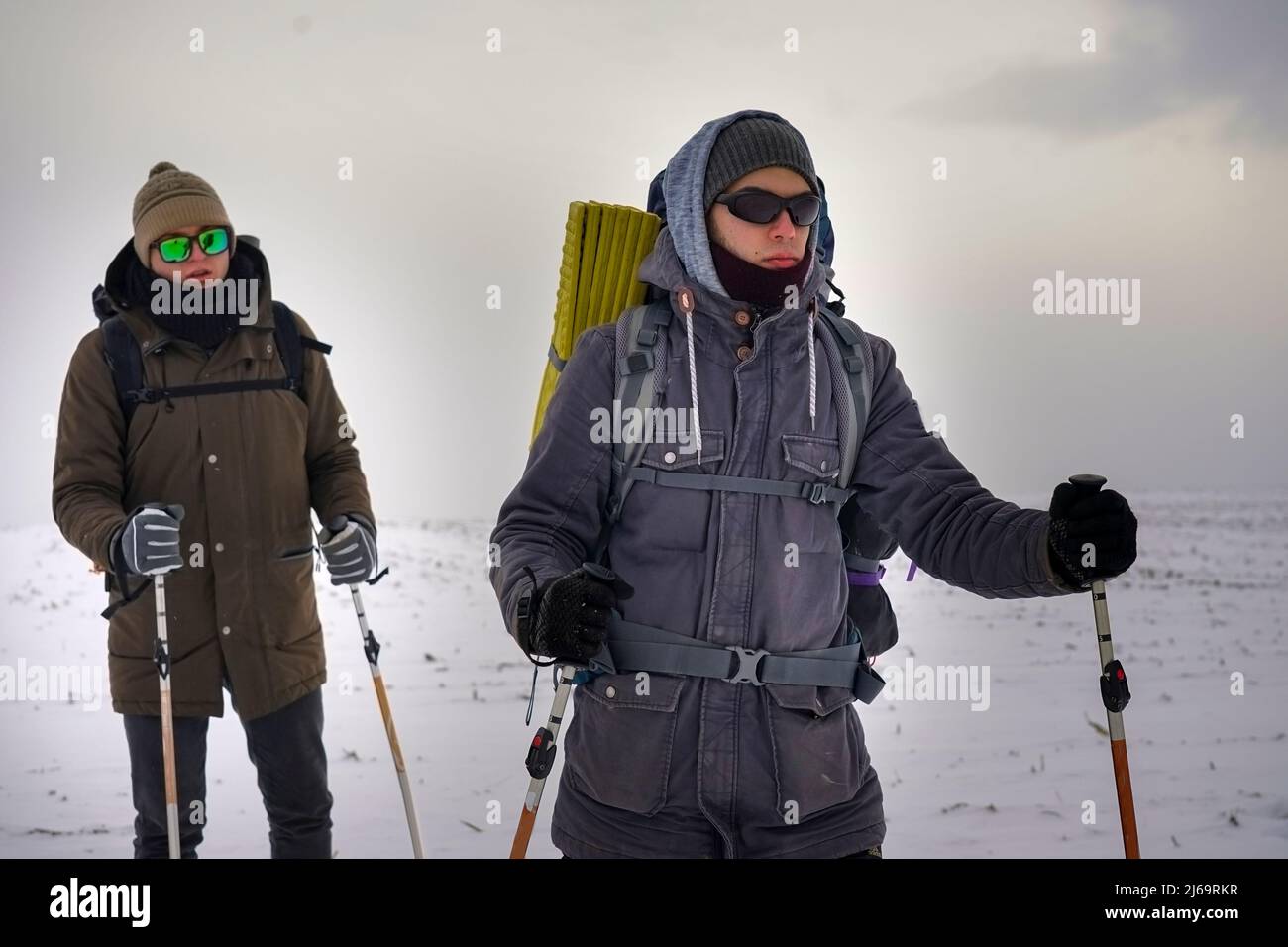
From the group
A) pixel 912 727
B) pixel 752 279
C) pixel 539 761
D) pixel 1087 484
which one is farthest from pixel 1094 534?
pixel 912 727

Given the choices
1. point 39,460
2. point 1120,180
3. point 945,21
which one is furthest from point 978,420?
point 39,460

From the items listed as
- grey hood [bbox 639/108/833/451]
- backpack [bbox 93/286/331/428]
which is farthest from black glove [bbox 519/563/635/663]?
backpack [bbox 93/286/331/428]

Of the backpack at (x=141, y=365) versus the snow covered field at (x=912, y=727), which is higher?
the backpack at (x=141, y=365)

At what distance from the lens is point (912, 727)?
256 inches

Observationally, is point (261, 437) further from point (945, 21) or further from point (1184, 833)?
point (945, 21)

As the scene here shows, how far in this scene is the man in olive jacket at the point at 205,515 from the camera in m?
3.77

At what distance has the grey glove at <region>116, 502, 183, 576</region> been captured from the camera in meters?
3.47

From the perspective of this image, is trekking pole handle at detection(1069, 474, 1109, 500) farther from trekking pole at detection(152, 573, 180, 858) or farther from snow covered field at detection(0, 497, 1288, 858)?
snow covered field at detection(0, 497, 1288, 858)

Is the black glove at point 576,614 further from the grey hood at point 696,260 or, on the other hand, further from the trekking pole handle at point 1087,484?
the trekking pole handle at point 1087,484

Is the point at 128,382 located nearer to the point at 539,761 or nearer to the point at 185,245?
the point at 185,245

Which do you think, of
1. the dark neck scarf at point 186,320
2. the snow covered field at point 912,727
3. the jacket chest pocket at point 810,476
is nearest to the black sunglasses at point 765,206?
the jacket chest pocket at point 810,476

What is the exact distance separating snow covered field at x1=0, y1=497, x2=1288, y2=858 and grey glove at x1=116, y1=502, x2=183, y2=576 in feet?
6.31

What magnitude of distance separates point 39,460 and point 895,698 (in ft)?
18.3

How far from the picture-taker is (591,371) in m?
2.46
